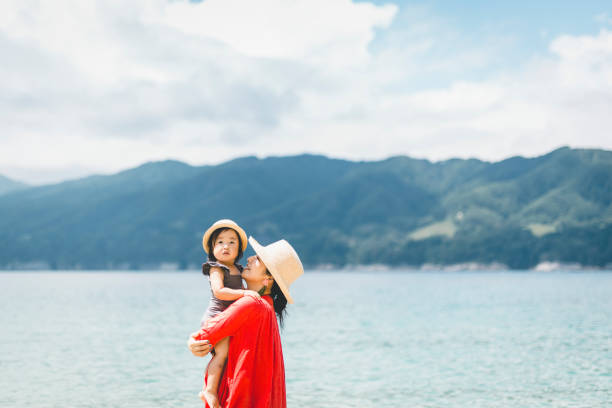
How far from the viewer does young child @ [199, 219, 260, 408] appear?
5816mm

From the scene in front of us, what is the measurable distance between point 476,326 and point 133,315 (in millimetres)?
26734

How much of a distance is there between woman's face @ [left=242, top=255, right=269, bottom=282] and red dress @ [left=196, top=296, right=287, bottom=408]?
0.38m

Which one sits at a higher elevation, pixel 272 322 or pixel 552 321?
pixel 272 322

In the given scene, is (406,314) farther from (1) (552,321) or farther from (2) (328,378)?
(2) (328,378)

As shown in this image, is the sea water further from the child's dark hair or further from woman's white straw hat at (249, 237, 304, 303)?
woman's white straw hat at (249, 237, 304, 303)

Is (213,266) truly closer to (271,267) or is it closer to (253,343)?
(271,267)

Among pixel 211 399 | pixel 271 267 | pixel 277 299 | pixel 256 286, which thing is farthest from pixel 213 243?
pixel 211 399

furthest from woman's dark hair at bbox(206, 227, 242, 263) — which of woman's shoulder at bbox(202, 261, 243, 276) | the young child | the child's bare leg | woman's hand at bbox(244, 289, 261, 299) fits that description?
the child's bare leg

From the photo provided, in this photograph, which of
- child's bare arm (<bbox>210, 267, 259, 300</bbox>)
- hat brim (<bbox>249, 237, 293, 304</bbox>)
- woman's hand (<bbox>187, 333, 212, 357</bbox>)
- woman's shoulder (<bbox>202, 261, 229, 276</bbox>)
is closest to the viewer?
woman's hand (<bbox>187, 333, 212, 357</bbox>)

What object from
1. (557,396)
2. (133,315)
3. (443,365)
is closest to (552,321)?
(443,365)

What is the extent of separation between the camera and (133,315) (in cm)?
4941

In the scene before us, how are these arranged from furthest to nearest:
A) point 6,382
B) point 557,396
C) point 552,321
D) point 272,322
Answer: point 552,321 < point 6,382 < point 557,396 < point 272,322

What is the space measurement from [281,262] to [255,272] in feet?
1.05

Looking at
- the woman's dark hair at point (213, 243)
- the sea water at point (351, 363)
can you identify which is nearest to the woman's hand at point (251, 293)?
the woman's dark hair at point (213, 243)
